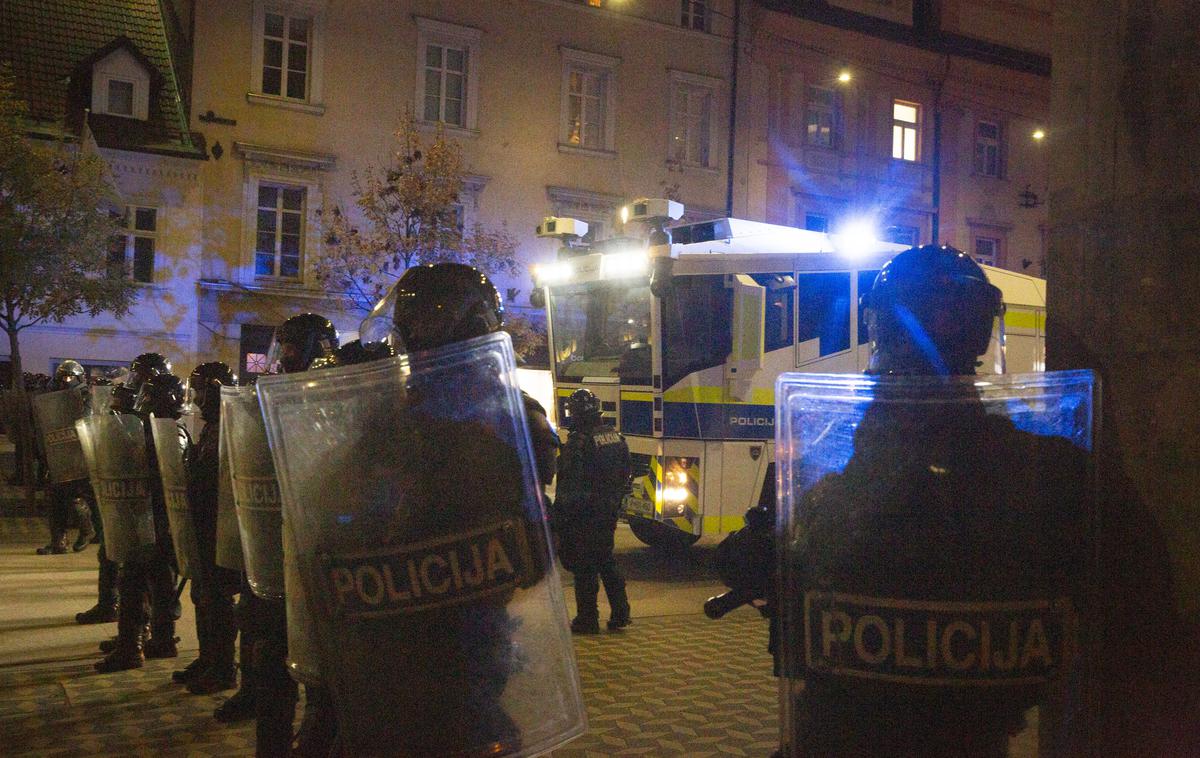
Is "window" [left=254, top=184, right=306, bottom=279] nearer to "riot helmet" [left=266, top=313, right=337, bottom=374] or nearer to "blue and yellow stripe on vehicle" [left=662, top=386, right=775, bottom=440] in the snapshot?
"blue and yellow stripe on vehicle" [left=662, top=386, right=775, bottom=440]

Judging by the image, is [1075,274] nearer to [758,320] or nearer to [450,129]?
[758,320]

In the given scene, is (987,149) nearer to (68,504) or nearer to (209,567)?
(68,504)

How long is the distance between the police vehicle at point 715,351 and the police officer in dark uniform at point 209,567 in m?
4.80

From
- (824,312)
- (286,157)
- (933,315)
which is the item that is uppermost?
(286,157)

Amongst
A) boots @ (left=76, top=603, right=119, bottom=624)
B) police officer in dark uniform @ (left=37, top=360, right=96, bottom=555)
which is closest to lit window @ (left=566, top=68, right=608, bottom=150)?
police officer in dark uniform @ (left=37, top=360, right=96, bottom=555)

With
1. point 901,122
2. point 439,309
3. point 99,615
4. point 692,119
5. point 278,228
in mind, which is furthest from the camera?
point 901,122

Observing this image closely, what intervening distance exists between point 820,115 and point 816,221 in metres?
2.80

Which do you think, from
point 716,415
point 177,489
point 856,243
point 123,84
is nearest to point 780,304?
point 856,243

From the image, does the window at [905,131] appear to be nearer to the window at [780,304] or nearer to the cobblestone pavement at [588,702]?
the window at [780,304]

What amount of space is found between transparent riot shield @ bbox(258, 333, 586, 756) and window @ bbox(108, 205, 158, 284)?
20152mm

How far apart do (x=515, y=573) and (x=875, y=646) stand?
94 cm

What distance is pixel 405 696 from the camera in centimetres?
246

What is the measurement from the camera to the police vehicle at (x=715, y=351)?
9.66 metres

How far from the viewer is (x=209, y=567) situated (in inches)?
207
